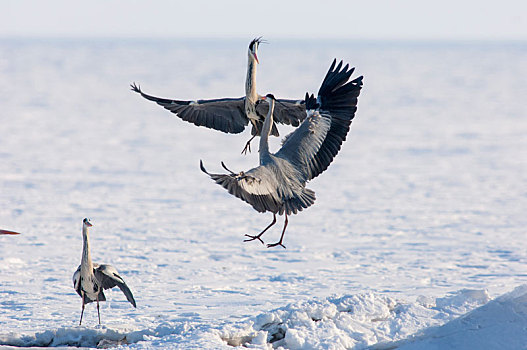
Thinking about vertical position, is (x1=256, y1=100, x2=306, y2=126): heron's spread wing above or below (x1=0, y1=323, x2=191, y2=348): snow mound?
above

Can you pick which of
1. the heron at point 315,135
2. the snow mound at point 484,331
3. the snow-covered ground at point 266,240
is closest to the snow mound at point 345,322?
the snow-covered ground at point 266,240

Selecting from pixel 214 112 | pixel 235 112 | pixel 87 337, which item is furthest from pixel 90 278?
pixel 235 112

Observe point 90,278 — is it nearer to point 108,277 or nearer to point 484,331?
point 108,277

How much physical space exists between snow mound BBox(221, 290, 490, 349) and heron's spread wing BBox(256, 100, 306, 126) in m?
1.98

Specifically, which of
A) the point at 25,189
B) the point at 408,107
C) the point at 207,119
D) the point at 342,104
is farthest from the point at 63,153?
the point at 408,107

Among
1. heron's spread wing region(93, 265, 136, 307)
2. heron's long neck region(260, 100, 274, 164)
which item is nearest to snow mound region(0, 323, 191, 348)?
heron's spread wing region(93, 265, 136, 307)

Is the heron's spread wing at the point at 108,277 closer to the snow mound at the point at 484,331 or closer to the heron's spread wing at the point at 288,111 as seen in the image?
the heron's spread wing at the point at 288,111

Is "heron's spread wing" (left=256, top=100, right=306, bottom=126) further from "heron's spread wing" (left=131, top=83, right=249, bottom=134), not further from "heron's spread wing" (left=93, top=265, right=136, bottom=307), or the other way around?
"heron's spread wing" (left=93, top=265, right=136, bottom=307)

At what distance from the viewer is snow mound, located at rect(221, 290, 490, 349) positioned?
7.10 meters

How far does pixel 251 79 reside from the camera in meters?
8.22

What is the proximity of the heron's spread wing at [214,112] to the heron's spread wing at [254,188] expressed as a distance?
→ 5.72 feet

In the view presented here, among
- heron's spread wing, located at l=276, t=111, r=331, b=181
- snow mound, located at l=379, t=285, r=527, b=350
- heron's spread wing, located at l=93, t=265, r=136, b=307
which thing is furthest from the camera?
heron's spread wing, located at l=93, t=265, r=136, b=307

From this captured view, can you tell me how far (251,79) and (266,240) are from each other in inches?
216

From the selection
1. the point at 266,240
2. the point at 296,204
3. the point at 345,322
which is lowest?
the point at 345,322
